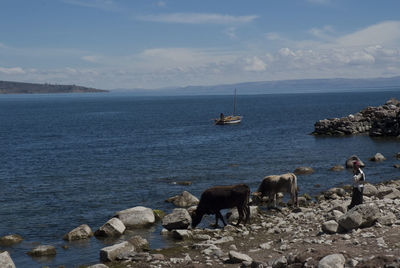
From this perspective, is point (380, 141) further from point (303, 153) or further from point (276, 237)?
point (276, 237)

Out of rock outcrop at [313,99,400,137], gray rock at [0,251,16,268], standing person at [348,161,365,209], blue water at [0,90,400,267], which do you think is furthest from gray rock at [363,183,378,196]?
rock outcrop at [313,99,400,137]

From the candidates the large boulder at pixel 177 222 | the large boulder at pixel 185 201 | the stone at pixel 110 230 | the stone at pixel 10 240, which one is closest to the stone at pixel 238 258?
the large boulder at pixel 177 222

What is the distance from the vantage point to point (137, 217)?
24.8 meters

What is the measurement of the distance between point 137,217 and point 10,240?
6200 mm

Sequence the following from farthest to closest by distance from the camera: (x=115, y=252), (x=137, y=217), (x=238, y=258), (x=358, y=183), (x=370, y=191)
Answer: (x=370, y=191) < (x=137, y=217) < (x=358, y=183) < (x=115, y=252) < (x=238, y=258)

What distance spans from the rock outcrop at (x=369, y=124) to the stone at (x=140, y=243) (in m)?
52.3

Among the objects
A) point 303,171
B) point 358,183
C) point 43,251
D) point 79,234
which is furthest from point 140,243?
point 303,171

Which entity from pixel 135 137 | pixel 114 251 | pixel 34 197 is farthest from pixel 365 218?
pixel 135 137

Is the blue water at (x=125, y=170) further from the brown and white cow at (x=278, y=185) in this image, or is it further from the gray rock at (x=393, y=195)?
the gray rock at (x=393, y=195)

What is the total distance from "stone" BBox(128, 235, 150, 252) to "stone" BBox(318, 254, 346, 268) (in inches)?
352

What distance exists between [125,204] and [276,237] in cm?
1311

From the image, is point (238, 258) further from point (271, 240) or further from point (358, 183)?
point (358, 183)

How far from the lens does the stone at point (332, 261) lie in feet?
44.1

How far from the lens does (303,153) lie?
5272 cm
